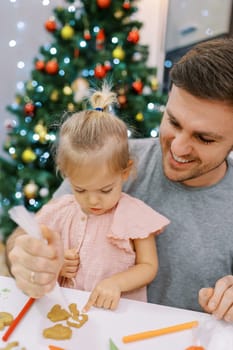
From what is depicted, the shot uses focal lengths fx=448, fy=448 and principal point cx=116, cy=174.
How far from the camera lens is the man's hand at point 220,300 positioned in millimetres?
929

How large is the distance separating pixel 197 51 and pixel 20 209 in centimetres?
73

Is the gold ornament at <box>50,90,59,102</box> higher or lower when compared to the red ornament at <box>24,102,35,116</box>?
higher

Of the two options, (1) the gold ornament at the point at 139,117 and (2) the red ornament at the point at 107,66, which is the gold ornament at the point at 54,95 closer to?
(2) the red ornament at the point at 107,66

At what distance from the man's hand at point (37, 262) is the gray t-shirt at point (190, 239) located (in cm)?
44

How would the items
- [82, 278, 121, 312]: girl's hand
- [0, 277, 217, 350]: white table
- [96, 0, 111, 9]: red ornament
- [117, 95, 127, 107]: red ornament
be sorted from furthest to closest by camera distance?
1. [117, 95, 127, 107]: red ornament
2. [96, 0, 111, 9]: red ornament
3. [82, 278, 121, 312]: girl's hand
4. [0, 277, 217, 350]: white table

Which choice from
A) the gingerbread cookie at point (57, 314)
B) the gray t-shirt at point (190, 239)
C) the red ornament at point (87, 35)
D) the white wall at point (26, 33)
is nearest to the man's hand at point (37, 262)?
the gingerbread cookie at point (57, 314)

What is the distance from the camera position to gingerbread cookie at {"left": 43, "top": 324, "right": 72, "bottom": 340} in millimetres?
846

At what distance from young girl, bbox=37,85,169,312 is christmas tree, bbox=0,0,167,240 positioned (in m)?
1.25

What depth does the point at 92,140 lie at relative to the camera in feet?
3.41

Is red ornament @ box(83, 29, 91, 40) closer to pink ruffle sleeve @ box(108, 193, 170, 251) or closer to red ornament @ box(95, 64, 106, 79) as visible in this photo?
red ornament @ box(95, 64, 106, 79)

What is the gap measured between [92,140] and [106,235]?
262 mm

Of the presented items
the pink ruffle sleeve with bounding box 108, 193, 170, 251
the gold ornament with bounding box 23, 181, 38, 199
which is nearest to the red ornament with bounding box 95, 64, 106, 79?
the gold ornament with bounding box 23, 181, 38, 199

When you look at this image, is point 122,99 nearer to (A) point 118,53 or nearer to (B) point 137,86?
(B) point 137,86

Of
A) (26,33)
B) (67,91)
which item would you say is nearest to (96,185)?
(67,91)
